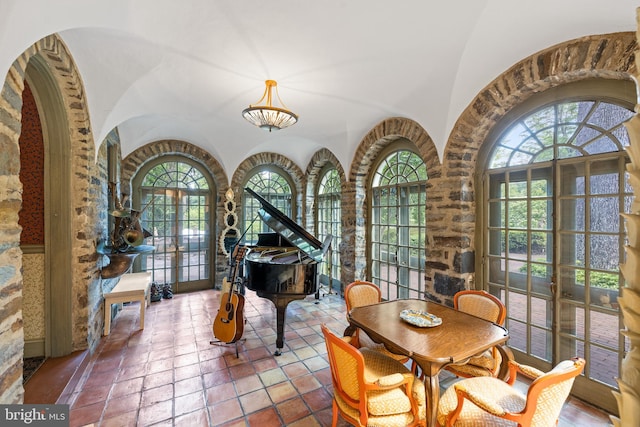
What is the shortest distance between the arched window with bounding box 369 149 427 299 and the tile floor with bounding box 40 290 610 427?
1.16 metres

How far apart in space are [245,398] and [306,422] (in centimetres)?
57

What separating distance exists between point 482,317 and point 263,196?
4.78m

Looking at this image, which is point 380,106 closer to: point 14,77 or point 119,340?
point 14,77

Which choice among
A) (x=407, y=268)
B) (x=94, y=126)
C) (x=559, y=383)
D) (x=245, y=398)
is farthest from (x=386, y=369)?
(x=94, y=126)

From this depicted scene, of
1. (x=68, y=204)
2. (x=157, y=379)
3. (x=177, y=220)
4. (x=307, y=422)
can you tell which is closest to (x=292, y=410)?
(x=307, y=422)

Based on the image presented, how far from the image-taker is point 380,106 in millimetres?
3570

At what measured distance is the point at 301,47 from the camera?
8.02ft

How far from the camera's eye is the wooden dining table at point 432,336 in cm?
174

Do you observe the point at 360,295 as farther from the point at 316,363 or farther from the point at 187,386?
Result: the point at 187,386

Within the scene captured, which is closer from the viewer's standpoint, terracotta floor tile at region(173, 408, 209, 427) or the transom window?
terracotta floor tile at region(173, 408, 209, 427)

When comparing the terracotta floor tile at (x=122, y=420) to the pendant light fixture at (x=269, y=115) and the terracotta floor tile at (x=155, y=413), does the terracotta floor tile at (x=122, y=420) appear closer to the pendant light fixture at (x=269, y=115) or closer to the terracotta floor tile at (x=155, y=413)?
the terracotta floor tile at (x=155, y=413)

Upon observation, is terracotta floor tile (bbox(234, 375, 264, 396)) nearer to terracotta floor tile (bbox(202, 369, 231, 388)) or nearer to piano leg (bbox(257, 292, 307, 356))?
terracotta floor tile (bbox(202, 369, 231, 388))

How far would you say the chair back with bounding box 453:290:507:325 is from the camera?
2.38 m

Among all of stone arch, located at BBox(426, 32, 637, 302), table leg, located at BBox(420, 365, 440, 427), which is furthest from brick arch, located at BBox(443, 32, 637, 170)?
table leg, located at BBox(420, 365, 440, 427)
